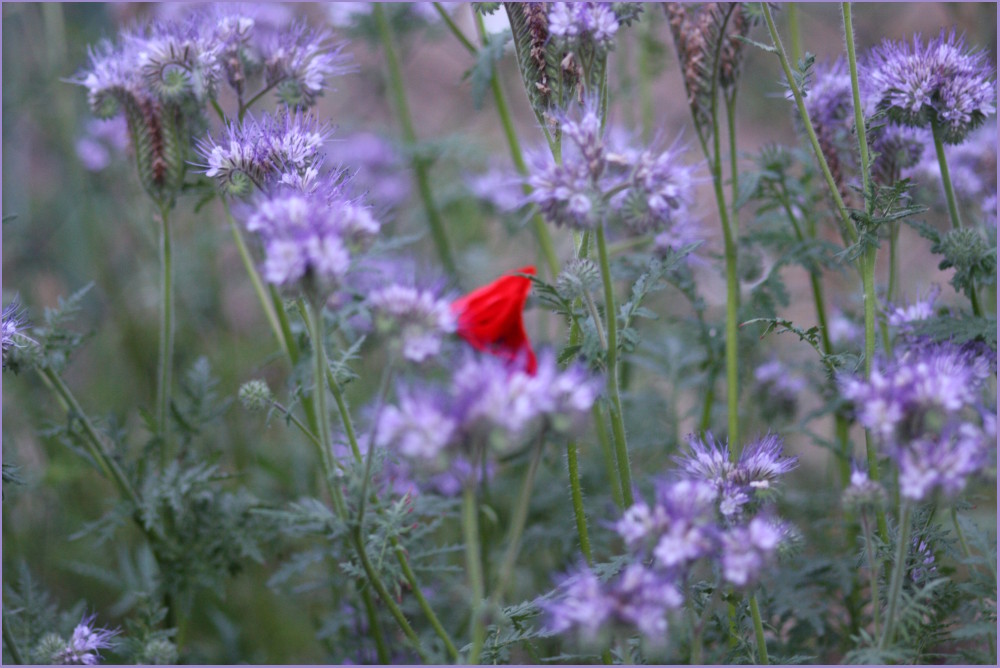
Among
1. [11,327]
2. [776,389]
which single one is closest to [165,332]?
[11,327]

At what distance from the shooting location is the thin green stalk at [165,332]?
9.06 ft

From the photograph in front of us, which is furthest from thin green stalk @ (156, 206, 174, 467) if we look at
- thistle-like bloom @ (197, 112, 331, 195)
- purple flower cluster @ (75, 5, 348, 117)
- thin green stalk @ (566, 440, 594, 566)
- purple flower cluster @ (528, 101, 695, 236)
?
purple flower cluster @ (528, 101, 695, 236)

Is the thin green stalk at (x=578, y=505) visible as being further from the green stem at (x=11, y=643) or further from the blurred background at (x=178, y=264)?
the green stem at (x=11, y=643)

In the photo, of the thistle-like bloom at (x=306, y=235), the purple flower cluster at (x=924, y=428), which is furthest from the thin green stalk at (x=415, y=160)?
the purple flower cluster at (x=924, y=428)

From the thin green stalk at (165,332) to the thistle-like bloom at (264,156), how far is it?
69 cm

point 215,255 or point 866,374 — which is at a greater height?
point 215,255

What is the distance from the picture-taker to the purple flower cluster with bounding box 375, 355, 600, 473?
144 centimetres

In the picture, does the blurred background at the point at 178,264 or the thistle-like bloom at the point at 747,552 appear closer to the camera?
the thistle-like bloom at the point at 747,552

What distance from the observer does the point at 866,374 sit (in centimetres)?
215

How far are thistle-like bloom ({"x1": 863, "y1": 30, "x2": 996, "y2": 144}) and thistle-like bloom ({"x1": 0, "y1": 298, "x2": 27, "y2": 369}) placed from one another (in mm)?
2241

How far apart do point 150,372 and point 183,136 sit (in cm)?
196

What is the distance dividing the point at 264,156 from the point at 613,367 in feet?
3.04

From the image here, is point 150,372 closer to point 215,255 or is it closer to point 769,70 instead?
point 215,255

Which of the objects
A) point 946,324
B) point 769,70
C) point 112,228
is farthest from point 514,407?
point 769,70
